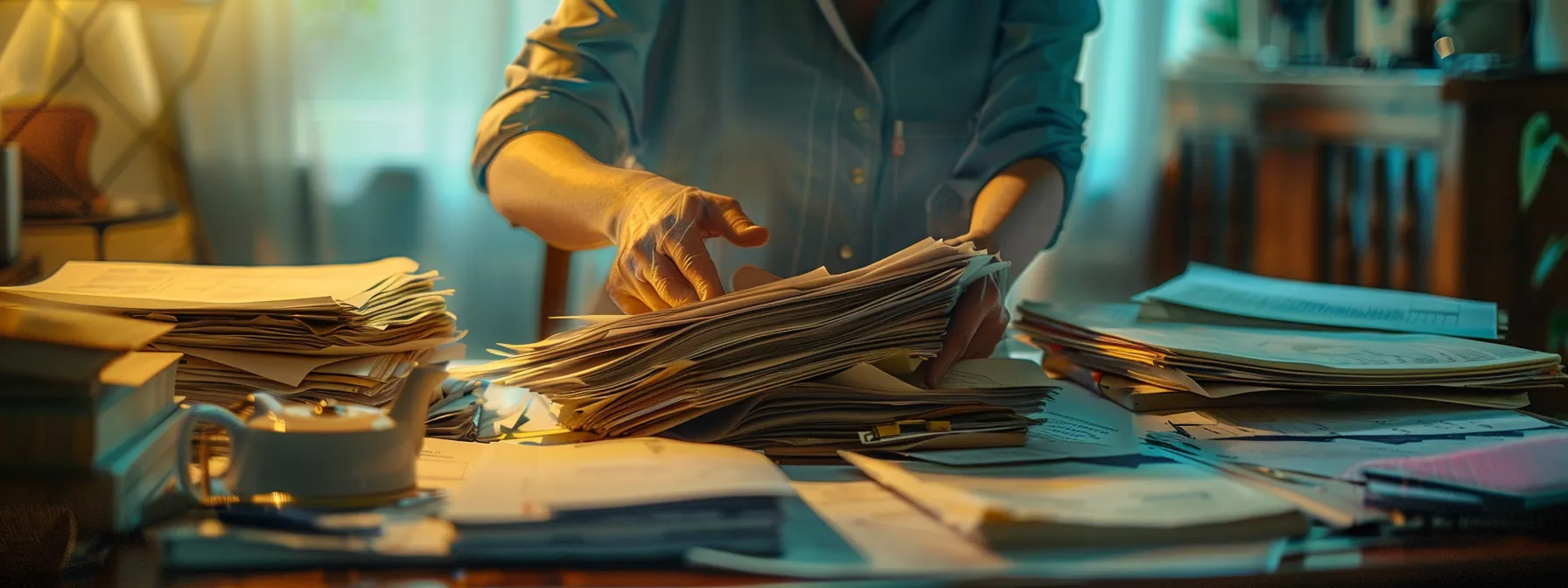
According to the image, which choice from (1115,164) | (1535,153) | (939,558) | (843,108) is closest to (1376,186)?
(1535,153)

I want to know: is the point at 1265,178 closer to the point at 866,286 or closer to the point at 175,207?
the point at 866,286

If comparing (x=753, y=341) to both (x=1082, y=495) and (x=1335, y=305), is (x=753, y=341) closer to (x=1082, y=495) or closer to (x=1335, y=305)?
(x=1082, y=495)

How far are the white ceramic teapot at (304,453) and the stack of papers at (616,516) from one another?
0.04 meters

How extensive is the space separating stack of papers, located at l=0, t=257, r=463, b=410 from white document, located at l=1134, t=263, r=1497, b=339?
72 centimetres

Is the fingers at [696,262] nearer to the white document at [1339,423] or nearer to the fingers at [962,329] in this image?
the fingers at [962,329]

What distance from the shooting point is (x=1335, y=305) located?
1112 mm

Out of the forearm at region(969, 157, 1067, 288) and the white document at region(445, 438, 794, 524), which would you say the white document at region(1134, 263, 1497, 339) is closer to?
the forearm at region(969, 157, 1067, 288)

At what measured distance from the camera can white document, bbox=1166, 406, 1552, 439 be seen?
82 cm

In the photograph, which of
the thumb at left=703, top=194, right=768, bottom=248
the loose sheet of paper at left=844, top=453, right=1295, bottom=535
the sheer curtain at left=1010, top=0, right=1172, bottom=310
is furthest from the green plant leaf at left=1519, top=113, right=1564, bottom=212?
the thumb at left=703, top=194, right=768, bottom=248

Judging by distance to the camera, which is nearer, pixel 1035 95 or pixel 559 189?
pixel 559 189

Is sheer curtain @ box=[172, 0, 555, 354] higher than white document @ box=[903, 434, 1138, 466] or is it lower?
higher

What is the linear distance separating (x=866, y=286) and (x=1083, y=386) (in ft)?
1.13

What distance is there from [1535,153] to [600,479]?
1836 mm

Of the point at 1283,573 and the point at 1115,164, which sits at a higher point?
the point at 1115,164
